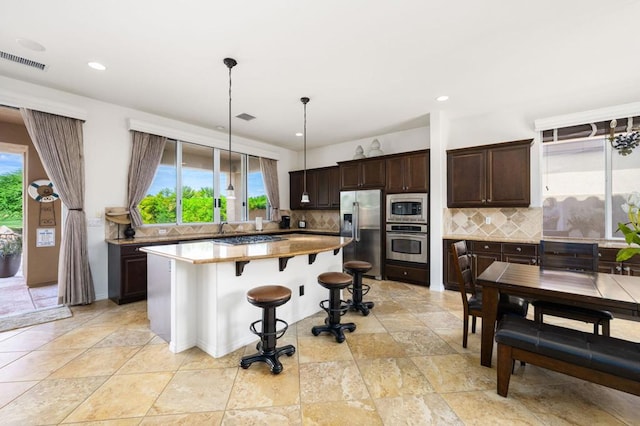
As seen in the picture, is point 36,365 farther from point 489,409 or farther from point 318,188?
point 318,188

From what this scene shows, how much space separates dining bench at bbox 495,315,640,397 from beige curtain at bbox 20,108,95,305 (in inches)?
185

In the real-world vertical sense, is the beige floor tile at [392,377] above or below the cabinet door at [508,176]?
below

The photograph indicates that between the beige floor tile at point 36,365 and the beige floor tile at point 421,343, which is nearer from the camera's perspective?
the beige floor tile at point 36,365

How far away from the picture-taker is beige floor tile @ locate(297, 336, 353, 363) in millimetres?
2408

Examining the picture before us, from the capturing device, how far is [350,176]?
5.52 meters

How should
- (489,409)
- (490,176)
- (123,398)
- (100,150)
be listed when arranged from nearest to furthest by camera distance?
(489,409) < (123,398) < (100,150) < (490,176)

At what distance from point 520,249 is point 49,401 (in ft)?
16.4

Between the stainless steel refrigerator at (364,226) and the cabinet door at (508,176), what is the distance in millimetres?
1732

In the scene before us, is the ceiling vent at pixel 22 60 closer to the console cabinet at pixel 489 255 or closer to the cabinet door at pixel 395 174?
the cabinet door at pixel 395 174

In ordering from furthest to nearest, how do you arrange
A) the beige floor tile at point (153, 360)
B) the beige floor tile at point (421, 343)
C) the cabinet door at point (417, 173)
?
the cabinet door at point (417, 173) → the beige floor tile at point (421, 343) → the beige floor tile at point (153, 360)

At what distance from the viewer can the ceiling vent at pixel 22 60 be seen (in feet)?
9.07

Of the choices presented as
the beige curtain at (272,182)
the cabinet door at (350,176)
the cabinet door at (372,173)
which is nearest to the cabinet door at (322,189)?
the cabinet door at (350,176)

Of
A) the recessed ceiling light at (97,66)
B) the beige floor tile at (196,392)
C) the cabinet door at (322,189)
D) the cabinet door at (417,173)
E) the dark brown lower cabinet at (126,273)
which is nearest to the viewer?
the beige floor tile at (196,392)

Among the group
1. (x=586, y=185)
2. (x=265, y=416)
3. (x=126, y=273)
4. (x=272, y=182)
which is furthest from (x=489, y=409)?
(x=272, y=182)
